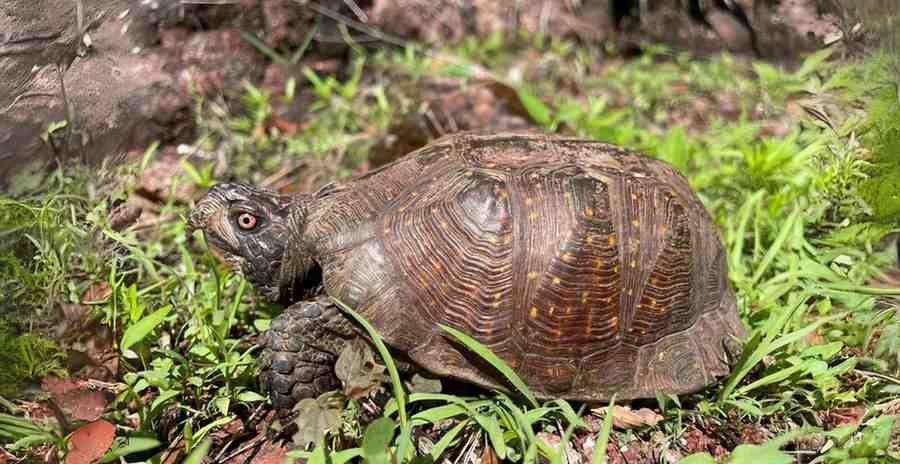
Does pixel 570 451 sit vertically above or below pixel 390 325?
below

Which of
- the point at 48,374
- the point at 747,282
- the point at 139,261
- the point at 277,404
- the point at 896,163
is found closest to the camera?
the point at 48,374

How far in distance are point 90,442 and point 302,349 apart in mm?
717

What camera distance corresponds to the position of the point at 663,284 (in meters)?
2.38

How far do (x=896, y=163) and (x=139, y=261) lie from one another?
10.2 ft

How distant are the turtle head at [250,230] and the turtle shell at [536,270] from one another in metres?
0.15

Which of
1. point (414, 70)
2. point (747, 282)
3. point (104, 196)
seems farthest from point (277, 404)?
point (414, 70)

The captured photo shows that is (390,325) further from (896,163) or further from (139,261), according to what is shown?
(896,163)

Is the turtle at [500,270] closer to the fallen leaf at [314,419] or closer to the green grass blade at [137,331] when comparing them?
the fallen leaf at [314,419]

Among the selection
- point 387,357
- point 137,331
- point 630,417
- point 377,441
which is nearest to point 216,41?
point 137,331

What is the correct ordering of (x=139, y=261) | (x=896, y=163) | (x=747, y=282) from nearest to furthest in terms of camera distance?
(x=896, y=163) < (x=139, y=261) < (x=747, y=282)

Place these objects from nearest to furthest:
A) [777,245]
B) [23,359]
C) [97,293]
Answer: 1. [23,359]
2. [97,293]
3. [777,245]

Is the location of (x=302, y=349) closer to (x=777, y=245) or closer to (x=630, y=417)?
(x=630, y=417)

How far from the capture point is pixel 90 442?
203 centimetres

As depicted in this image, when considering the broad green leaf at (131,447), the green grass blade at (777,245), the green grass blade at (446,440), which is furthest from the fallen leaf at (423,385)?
the green grass blade at (777,245)
